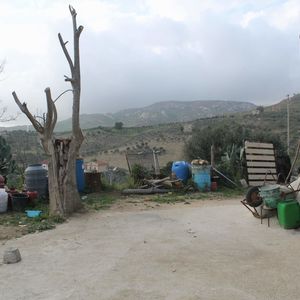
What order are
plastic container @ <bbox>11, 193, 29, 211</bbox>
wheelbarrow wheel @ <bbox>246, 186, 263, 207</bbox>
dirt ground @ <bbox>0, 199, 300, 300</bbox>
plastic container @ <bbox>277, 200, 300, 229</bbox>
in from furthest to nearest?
plastic container @ <bbox>11, 193, 29, 211</bbox> < wheelbarrow wheel @ <bbox>246, 186, 263, 207</bbox> < plastic container @ <bbox>277, 200, 300, 229</bbox> < dirt ground @ <bbox>0, 199, 300, 300</bbox>

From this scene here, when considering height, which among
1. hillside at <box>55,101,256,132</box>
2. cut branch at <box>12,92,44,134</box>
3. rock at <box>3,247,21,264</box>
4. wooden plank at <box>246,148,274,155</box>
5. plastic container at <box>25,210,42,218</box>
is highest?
hillside at <box>55,101,256,132</box>

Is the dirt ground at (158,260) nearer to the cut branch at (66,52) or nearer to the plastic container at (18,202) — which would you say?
the plastic container at (18,202)

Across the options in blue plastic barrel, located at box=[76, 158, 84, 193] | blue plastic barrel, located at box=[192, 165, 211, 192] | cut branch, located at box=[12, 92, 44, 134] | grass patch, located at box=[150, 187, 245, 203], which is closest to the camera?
cut branch, located at box=[12, 92, 44, 134]

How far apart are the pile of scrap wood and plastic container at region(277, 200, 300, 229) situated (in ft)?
20.2

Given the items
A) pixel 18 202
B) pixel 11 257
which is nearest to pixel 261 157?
pixel 18 202

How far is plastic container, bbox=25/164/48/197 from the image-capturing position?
11.4 meters

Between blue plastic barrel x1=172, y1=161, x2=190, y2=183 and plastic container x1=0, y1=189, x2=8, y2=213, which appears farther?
blue plastic barrel x1=172, y1=161, x2=190, y2=183

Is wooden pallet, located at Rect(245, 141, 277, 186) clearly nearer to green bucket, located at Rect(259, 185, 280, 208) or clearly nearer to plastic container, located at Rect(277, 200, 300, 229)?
green bucket, located at Rect(259, 185, 280, 208)

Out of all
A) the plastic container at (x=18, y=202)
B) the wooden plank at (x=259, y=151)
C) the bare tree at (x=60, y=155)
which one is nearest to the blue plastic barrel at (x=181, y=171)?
the wooden plank at (x=259, y=151)

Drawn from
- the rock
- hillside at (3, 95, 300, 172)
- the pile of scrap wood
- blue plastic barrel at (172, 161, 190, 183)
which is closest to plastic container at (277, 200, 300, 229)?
the rock

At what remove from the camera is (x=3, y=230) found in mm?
7910

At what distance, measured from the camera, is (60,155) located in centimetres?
948

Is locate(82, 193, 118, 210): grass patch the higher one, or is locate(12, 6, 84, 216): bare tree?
locate(12, 6, 84, 216): bare tree

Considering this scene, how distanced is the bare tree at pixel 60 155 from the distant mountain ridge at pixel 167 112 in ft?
292
